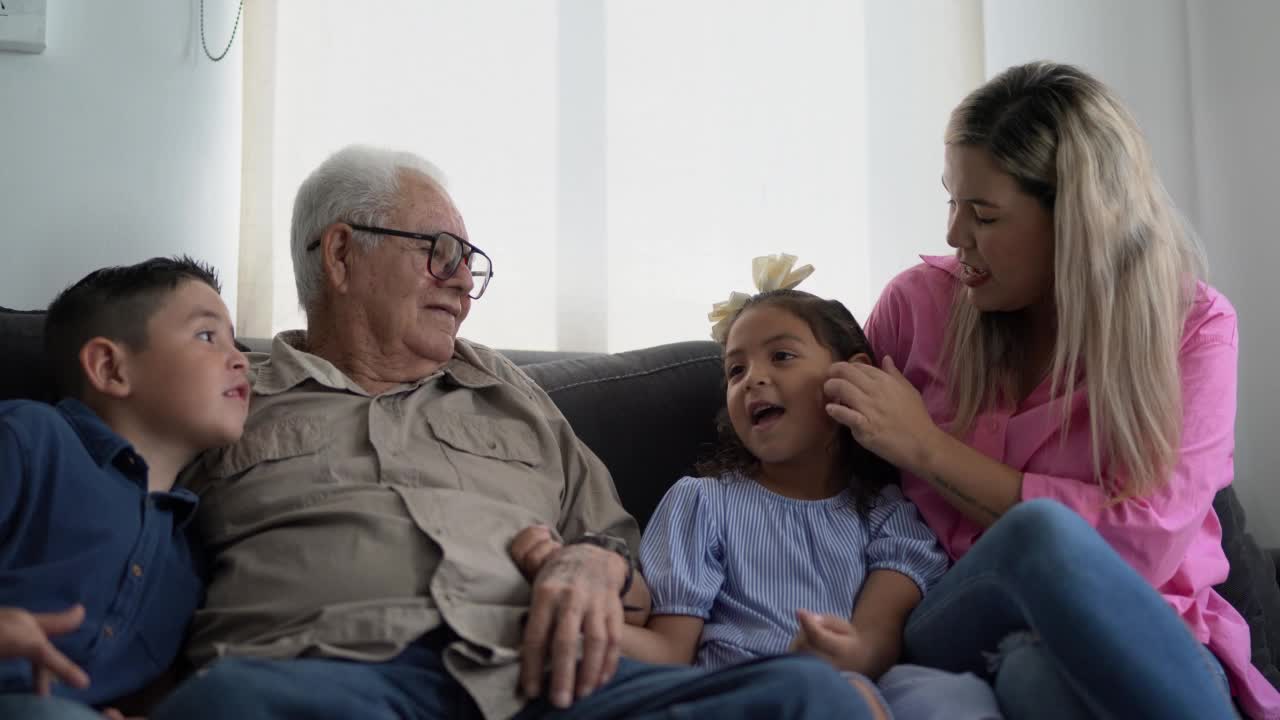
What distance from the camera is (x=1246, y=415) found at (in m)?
2.75

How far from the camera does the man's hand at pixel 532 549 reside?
1.49 meters

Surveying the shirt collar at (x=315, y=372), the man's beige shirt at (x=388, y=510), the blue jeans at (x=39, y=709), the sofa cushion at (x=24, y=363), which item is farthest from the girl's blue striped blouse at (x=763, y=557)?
the sofa cushion at (x=24, y=363)

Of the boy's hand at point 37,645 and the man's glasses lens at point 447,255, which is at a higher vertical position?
the man's glasses lens at point 447,255

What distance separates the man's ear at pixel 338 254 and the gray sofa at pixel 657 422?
269mm

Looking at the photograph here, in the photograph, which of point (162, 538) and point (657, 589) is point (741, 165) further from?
point (162, 538)

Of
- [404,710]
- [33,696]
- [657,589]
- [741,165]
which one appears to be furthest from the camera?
[741,165]

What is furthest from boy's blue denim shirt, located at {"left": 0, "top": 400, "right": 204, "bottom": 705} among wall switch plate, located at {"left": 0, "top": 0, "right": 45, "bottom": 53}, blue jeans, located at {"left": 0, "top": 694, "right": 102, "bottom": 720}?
wall switch plate, located at {"left": 0, "top": 0, "right": 45, "bottom": 53}

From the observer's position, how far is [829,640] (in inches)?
54.1

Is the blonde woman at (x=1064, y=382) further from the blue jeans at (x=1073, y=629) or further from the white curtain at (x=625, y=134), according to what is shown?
the white curtain at (x=625, y=134)

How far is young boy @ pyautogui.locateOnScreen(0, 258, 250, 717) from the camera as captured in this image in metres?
1.28

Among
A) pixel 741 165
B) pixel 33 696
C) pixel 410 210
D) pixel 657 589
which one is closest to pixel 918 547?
pixel 657 589

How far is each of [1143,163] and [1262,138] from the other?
1.34m

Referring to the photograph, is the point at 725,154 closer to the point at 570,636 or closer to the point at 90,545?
the point at 570,636

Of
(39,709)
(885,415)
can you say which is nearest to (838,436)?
(885,415)
